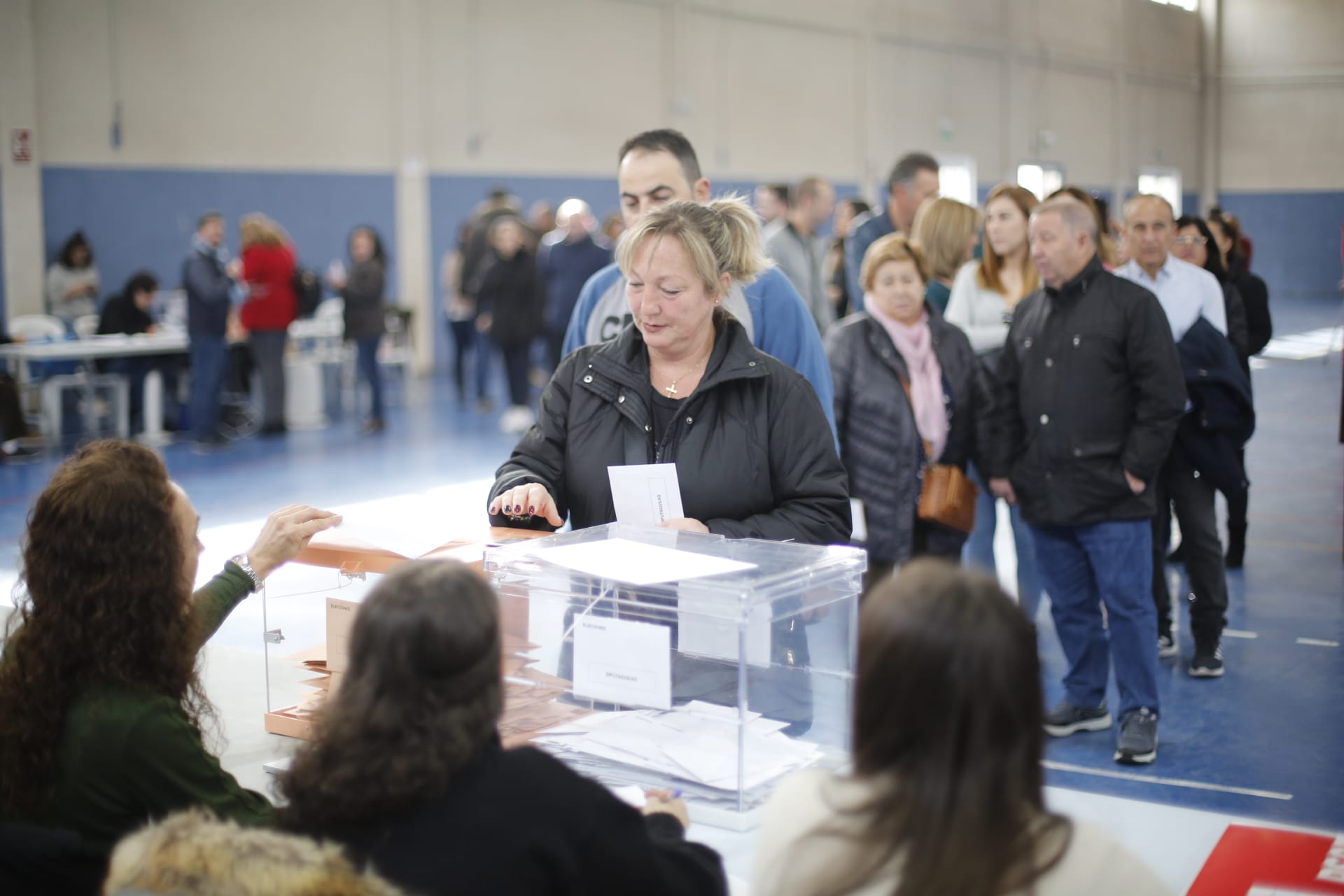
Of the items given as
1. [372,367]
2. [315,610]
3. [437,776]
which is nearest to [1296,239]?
[372,367]

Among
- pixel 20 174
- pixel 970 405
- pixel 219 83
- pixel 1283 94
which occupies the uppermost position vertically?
pixel 1283 94

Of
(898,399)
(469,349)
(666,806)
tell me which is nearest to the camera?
(666,806)

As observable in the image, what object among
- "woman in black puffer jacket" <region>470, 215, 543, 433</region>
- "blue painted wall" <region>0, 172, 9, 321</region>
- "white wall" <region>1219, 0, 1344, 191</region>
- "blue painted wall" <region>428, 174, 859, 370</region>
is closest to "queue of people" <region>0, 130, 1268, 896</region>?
"woman in black puffer jacket" <region>470, 215, 543, 433</region>

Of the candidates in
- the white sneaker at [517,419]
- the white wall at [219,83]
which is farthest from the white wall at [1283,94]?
the white sneaker at [517,419]

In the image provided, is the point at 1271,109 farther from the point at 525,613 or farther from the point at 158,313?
the point at 525,613

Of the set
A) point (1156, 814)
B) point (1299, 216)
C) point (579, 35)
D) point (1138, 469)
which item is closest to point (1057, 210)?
point (1138, 469)

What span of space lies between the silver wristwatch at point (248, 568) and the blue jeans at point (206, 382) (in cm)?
773

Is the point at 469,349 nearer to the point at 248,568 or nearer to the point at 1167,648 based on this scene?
the point at 1167,648

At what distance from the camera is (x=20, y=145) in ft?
33.7

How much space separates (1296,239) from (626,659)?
2256cm

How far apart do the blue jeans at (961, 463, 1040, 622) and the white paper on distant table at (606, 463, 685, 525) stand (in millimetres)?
1970

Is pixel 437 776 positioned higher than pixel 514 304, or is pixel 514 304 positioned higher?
pixel 514 304

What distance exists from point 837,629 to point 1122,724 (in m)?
2.09

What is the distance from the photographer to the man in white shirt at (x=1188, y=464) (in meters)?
4.30
